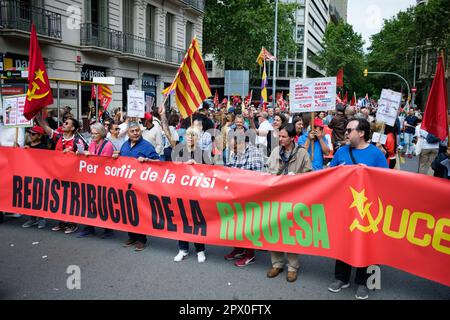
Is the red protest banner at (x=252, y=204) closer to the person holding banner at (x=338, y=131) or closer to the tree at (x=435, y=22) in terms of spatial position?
the person holding banner at (x=338, y=131)

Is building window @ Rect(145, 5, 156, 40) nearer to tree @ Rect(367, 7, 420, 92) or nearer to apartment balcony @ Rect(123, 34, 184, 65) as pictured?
apartment balcony @ Rect(123, 34, 184, 65)

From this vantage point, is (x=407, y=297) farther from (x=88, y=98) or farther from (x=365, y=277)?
(x=88, y=98)

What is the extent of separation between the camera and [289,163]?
5.02 meters

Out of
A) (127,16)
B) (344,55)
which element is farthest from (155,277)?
(344,55)

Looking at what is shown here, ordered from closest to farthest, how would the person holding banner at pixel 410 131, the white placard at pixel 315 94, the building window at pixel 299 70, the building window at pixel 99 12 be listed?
1. the white placard at pixel 315 94
2. the person holding banner at pixel 410 131
3. the building window at pixel 99 12
4. the building window at pixel 299 70

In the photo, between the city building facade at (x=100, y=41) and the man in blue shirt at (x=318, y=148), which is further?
the city building facade at (x=100, y=41)

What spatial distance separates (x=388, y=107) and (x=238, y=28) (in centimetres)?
3019

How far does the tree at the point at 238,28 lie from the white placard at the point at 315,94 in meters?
29.7

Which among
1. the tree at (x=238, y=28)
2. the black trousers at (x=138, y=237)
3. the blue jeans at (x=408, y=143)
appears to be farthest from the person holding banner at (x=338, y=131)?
the tree at (x=238, y=28)

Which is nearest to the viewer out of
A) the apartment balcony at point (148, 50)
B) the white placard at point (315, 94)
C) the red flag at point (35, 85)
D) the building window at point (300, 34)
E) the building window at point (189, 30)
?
the white placard at point (315, 94)

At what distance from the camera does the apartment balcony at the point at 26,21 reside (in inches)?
615

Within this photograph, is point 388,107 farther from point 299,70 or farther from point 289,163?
point 299,70
